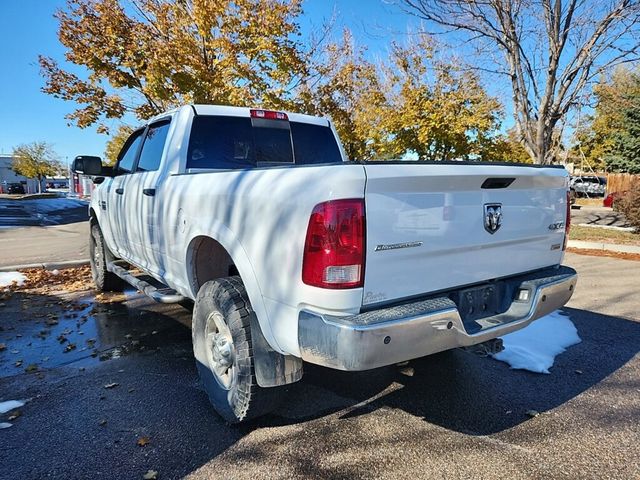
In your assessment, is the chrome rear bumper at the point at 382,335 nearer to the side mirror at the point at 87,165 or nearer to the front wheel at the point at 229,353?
the front wheel at the point at 229,353

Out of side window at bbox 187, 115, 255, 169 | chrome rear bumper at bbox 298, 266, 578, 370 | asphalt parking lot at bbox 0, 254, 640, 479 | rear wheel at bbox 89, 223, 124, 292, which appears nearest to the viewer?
chrome rear bumper at bbox 298, 266, 578, 370

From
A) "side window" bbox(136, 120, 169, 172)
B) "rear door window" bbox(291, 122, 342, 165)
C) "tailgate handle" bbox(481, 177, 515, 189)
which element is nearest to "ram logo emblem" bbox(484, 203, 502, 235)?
"tailgate handle" bbox(481, 177, 515, 189)

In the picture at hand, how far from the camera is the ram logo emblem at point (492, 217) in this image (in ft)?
8.51

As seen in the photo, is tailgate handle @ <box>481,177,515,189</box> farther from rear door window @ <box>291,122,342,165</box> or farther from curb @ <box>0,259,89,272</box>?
curb @ <box>0,259,89,272</box>

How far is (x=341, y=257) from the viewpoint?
207cm

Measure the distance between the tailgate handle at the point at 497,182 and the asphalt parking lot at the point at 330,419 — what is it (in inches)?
61.4

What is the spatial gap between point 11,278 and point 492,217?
24.0 ft

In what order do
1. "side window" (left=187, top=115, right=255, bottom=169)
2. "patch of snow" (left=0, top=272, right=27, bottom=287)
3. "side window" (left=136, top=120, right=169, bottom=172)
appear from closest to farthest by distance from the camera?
1. "side window" (left=187, top=115, right=255, bottom=169)
2. "side window" (left=136, top=120, right=169, bottom=172)
3. "patch of snow" (left=0, top=272, right=27, bottom=287)

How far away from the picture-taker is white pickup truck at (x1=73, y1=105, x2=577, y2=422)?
2072 millimetres

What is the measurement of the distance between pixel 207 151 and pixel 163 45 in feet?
24.4

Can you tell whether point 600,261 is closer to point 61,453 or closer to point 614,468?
point 614,468

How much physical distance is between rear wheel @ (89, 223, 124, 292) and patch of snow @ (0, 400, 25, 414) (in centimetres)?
270

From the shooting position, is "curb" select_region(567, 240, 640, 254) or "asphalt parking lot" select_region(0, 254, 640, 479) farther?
"curb" select_region(567, 240, 640, 254)

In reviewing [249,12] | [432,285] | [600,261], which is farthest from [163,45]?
[600,261]
